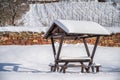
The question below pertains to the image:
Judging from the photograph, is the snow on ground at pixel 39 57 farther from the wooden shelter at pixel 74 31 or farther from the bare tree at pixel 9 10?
the bare tree at pixel 9 10

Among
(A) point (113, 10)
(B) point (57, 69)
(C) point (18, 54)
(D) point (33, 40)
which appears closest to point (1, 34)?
(D) point (33, 40)

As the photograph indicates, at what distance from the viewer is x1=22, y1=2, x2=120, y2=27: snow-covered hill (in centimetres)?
2225

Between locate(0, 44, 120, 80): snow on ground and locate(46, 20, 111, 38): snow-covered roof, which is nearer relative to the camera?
locate(46, 20, 111, 38): snow-covered roof

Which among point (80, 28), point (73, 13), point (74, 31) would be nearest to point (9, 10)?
point (73, 13)

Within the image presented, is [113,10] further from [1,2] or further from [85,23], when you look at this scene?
[85,23]

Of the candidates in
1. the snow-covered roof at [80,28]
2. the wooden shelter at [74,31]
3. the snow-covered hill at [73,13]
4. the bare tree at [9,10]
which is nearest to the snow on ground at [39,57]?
the wooden shelter at [74,31]

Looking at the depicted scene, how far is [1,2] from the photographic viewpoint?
21922mm

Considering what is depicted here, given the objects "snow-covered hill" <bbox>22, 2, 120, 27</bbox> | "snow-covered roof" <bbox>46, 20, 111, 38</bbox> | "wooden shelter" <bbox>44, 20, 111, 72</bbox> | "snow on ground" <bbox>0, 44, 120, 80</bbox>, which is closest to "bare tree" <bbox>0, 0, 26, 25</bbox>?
"snow-covered hill" <bbox>22, 2, 120, 27</bbox>

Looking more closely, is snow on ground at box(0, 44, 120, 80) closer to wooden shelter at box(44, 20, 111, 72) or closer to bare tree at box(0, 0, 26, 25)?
wooden shelter at box(44, 20, 111, 72)

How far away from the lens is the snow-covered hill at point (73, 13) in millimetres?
22250

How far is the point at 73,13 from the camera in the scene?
79.5ft

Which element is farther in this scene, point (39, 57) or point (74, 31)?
point (39, 57)

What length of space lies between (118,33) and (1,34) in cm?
478

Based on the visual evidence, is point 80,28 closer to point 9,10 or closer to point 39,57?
point 39,57
